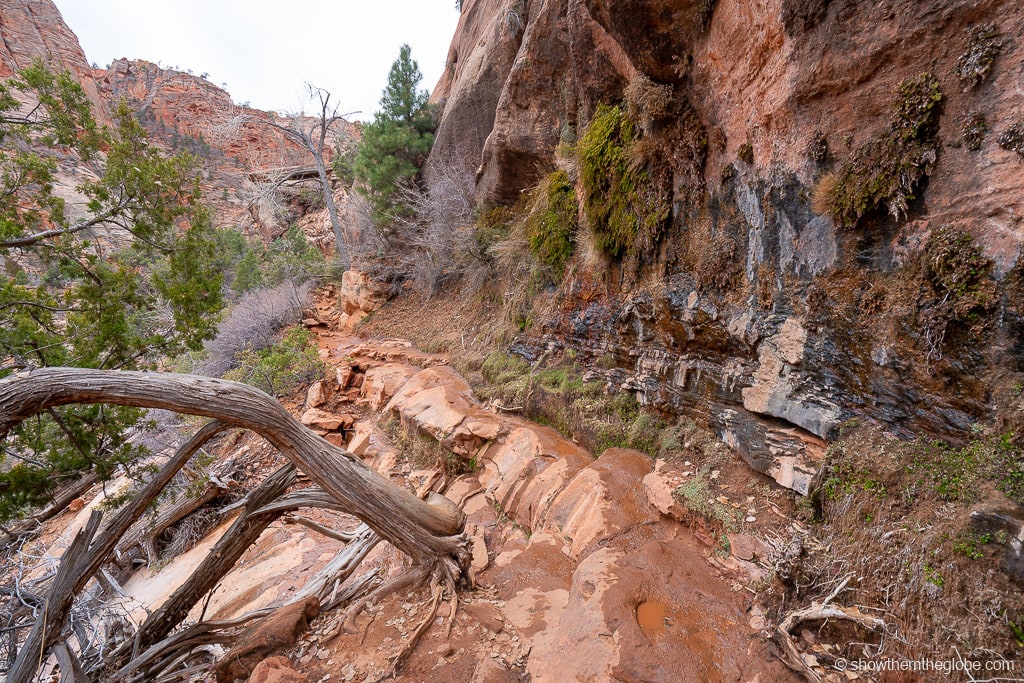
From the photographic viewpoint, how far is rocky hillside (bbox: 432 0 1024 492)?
68.7 inches

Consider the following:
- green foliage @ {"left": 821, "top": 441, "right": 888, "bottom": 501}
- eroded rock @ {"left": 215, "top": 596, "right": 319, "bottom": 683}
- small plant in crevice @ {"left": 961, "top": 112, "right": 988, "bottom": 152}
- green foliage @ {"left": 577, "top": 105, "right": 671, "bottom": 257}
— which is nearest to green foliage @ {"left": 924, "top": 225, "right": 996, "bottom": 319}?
small plant in crevice @ {"left": 961, "top": 112, "right": 988, "bottom": 152}

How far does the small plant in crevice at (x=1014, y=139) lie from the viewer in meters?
1.61

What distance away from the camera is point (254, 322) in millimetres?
10773

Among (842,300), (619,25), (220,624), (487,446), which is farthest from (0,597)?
(619,25)

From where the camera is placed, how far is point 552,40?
18.3 feet

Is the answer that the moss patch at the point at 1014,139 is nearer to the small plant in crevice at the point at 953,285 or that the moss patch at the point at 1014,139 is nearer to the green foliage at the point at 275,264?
the small plant in crevice at the point at 953,285

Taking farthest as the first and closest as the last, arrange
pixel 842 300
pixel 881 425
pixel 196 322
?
pixel 196 322 < pixel 842 300 < pixel 881 425

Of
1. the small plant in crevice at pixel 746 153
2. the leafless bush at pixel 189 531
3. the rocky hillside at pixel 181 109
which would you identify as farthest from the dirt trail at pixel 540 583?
the rocky hillside at pixel 181 109

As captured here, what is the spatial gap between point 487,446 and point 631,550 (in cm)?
231

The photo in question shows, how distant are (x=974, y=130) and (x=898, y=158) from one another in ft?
0.86

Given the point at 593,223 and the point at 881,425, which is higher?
the point at 593,223

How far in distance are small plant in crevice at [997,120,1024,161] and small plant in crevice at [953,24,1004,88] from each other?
29cm

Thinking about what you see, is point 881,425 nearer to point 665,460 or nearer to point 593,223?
point 665,460

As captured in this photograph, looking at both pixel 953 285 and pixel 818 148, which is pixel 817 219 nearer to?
pixel 818 148
